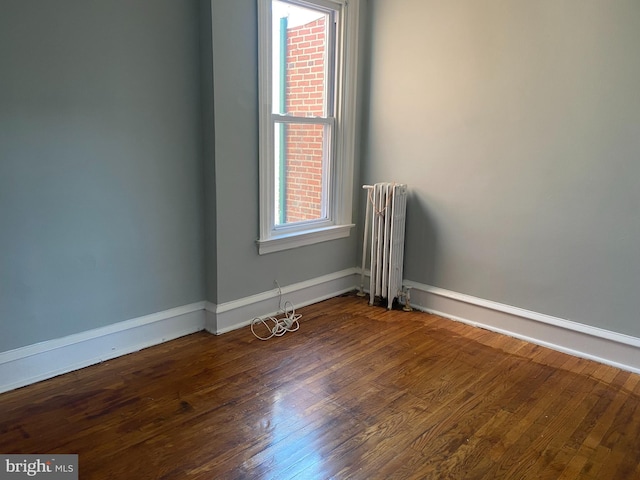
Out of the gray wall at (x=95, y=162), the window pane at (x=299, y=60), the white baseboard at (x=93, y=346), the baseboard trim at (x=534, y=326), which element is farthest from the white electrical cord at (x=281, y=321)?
the window pane at (x=299, y=60)

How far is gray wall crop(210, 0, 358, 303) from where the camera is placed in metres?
2.89

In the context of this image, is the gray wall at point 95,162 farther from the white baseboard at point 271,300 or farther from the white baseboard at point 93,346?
the white baseboard at point 271,300

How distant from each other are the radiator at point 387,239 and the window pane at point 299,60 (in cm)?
77

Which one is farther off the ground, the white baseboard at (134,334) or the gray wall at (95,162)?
the gray wall at (95,162)

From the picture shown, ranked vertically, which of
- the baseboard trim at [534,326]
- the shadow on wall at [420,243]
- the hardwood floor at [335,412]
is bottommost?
the hardwood floor at [335,412]

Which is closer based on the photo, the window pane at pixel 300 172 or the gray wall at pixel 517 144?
the gray wall at pixel 517 144

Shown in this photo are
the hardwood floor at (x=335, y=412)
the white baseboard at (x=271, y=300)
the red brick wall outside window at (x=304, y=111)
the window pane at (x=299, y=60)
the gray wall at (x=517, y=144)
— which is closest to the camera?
the hardwood floor at (x=335, y=412)

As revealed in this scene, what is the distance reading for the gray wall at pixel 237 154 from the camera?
2.89m

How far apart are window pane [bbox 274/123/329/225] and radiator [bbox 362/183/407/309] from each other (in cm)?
39

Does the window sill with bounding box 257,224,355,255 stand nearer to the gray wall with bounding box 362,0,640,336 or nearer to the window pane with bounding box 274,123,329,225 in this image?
the window pane with bounding box 274,123,329,225

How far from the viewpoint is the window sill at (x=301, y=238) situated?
3.33m

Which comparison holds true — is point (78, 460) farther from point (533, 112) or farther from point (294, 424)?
point (533, 112)

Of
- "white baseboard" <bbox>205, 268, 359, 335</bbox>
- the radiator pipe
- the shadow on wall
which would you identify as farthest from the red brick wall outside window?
the shadow on wall

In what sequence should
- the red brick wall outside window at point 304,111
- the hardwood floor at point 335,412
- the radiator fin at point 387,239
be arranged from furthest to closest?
the radiator fin at point 387,239 → the red brick wall outside window at point 304,111 → the hardwood floor at point 335,412
